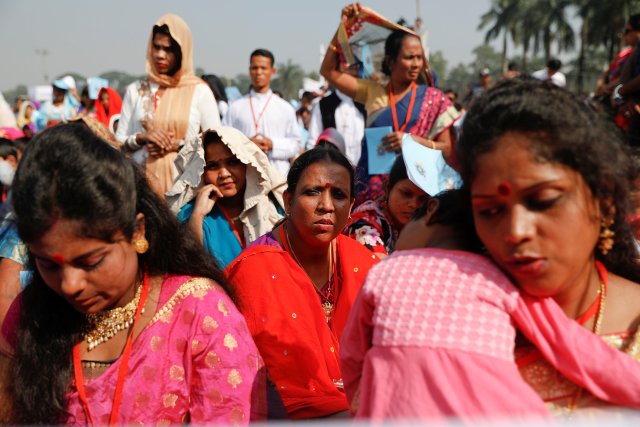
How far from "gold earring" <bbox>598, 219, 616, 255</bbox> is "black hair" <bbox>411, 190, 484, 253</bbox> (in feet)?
0.95

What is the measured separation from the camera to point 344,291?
11.4 feet

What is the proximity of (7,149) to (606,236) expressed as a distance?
7163mm

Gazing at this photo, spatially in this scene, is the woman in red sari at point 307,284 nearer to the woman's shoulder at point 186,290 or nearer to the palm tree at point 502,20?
the woman's shoulder at point 186,290

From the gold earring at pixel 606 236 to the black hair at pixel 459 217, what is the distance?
0.95 feet

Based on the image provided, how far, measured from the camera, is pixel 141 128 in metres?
5.58

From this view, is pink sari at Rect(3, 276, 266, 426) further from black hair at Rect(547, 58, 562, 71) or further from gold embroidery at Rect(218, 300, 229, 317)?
black hair at Rect(547, 58, 562, 71)

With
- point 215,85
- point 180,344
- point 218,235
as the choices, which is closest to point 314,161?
point 218,235

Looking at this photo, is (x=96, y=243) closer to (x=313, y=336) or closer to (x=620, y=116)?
(x=313, y=336)

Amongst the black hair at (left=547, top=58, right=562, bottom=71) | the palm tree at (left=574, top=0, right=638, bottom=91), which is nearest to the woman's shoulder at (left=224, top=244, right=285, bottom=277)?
the black hair at (left=547, top=58, right=562, bottom=71)

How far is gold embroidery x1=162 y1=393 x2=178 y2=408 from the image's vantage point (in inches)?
84.3

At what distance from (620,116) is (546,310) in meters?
4.77

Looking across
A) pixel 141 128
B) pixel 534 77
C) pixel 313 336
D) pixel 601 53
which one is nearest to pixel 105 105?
pixel 141 128

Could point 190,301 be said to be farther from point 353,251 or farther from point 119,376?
point 353,251

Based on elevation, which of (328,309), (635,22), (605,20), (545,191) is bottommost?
(328,309)
